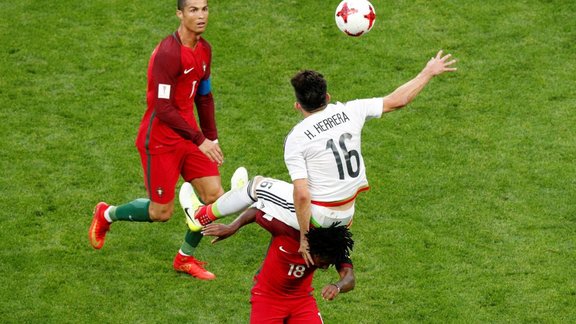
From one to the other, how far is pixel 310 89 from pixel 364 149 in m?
5.57

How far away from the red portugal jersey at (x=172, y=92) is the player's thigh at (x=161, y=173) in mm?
93

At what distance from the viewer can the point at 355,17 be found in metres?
12.1

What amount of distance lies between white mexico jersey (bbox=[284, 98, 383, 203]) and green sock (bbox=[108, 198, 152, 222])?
3.25 metres

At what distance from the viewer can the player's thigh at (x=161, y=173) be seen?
11.8 metres

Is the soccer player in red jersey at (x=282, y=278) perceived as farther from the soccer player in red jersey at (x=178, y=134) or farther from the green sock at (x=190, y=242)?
the green sock at (x=190, y=242)

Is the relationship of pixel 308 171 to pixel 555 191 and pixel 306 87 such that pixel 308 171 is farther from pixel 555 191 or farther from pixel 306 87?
pixel 555 191

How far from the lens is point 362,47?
663 inches

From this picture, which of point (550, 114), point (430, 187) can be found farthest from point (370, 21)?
point (550, 114)

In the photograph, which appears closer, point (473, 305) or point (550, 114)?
point (473, 305)

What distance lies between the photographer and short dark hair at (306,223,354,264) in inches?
361

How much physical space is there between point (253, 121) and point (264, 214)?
5722 millimetres

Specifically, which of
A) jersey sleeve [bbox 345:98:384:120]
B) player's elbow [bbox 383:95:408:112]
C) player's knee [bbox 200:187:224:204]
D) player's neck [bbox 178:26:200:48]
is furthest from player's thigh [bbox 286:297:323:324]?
player's neck [bbox 178:26:200:48]

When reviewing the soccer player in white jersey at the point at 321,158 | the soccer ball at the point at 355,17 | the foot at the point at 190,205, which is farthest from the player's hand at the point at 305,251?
the soccer ball at the point at 355,17

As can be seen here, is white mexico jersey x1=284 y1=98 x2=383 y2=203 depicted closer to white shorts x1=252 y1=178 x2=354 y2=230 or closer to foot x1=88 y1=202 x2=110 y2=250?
white shorts x1=252 y1=178 x2=354 y2=230
